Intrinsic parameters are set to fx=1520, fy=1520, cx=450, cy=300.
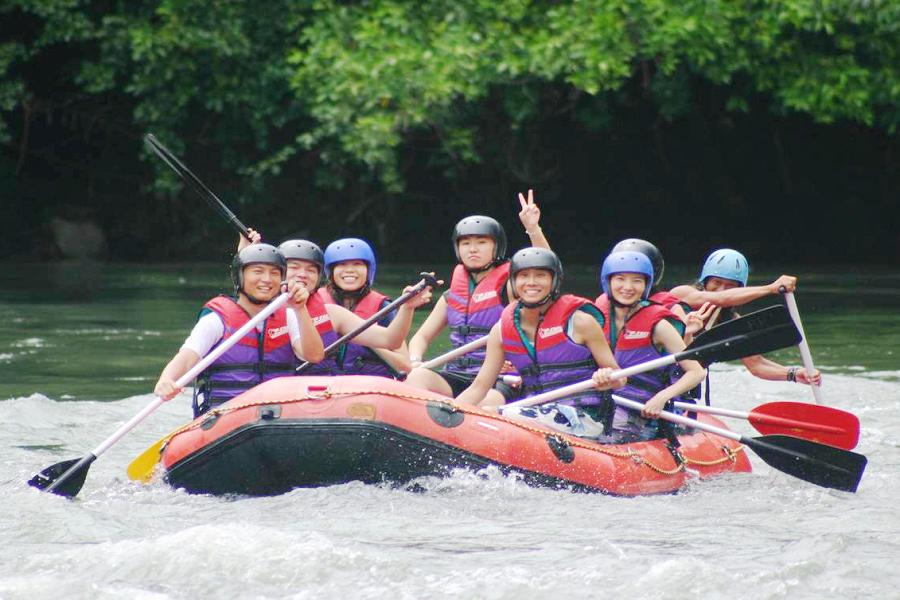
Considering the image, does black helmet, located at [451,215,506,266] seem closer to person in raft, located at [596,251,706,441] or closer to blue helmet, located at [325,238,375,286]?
blue helmet, located at [325,238,375,286]

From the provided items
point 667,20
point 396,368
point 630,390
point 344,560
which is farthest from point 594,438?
point 667,20

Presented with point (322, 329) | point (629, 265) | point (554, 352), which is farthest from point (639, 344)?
point (322, 329)

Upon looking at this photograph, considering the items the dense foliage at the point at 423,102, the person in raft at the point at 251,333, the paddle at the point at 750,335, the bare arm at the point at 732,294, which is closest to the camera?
the person in raft at the point at 251,333

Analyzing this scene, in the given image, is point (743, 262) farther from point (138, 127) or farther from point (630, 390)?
point (138, 127)

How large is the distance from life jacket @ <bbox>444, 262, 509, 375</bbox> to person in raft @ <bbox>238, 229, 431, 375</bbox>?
2.01 feet

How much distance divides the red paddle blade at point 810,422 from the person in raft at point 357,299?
1.87 m

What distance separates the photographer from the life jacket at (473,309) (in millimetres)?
8094

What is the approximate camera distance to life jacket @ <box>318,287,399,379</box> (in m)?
7.89

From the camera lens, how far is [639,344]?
7.12 m

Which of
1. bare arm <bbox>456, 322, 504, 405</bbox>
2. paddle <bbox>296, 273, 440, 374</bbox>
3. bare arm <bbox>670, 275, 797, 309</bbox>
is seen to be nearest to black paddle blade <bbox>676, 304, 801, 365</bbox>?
bare arm <bbox>670, 275, 797, 309</bbox>

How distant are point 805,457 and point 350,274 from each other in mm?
2566

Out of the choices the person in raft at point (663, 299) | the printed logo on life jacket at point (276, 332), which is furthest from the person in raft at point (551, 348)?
the printed logo on life jacket at point (276, 332)

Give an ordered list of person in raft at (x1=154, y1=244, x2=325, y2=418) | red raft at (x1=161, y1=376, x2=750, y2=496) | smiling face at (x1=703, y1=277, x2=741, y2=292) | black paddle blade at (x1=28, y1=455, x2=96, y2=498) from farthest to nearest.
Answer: smiling face at (x1=703, y1=277, x2=741, y2=292)
person in raft at (x1=154, y1=244, x2=325, y2=418)
black paddle blade at (x1=28, y1=455, x2=96, y2=498)
red raft at (x1=161, y1=376, x2=750, y2=496)

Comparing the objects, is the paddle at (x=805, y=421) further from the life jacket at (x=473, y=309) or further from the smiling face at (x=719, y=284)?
the life jacket at (x=473, y=309)
